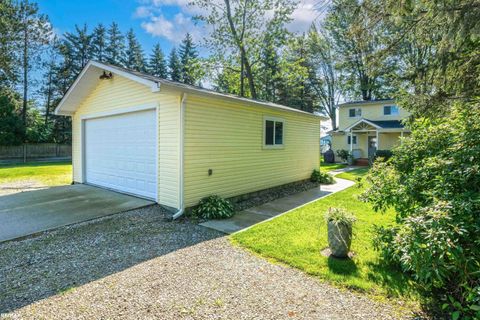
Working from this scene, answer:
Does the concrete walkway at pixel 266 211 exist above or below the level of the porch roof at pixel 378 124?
below

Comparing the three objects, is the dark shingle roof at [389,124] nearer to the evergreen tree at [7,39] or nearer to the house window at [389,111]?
the house window at [389,111]

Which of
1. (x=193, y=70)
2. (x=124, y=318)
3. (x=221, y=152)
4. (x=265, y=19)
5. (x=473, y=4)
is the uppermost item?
(x=265, y=19)

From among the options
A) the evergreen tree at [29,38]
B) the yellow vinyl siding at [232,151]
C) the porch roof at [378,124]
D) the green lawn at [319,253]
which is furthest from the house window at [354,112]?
the evergreen tree at [29,38]

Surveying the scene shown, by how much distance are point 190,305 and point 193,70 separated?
62.3ft

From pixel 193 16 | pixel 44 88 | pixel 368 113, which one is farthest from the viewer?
pixel 44 88

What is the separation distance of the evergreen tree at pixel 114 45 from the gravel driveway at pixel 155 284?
36418mm

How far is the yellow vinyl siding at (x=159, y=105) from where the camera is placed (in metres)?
6.51

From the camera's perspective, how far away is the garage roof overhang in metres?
7.64

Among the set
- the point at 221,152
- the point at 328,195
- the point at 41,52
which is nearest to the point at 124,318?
the point at 221,152

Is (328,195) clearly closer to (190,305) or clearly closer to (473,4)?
(473,4)

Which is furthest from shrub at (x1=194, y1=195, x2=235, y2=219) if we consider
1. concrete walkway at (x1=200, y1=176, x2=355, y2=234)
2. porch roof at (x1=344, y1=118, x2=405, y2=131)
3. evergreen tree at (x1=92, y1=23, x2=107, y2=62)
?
evergreen tree at (x1=92, y1=23, x2=107, y2=62)

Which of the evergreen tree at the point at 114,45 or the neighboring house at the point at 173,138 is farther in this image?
the evergreen tree at the point at 114,45

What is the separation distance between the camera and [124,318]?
2779mm

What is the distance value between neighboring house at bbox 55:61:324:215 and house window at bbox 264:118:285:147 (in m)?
0.03
